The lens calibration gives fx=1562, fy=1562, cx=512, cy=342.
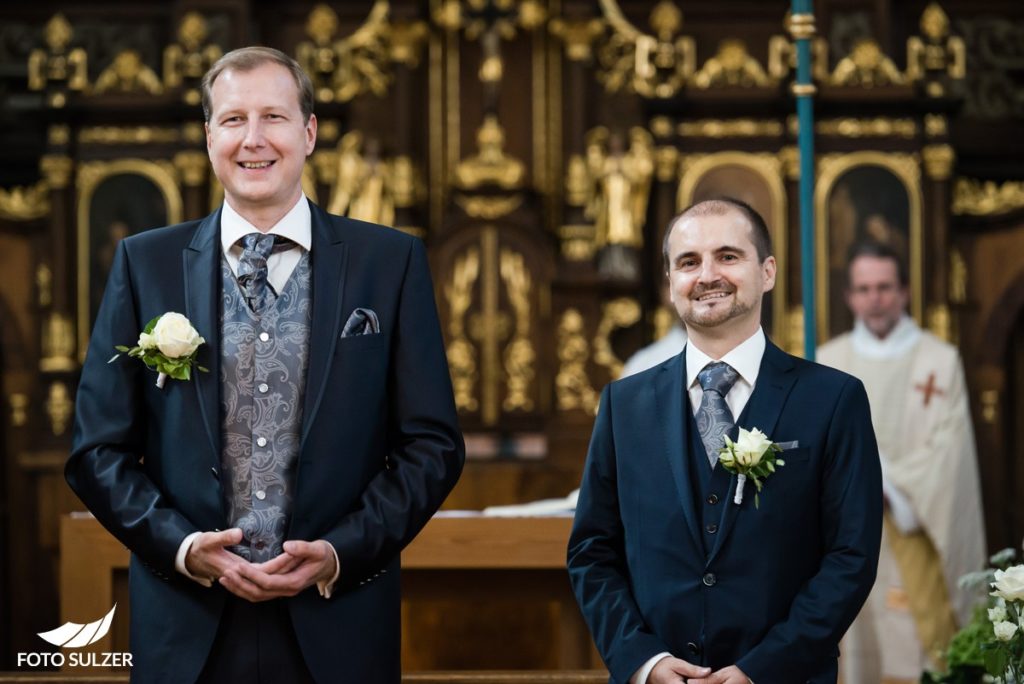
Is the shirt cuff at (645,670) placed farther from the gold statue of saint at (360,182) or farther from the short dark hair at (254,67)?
the gold statue of saint at (360,182)

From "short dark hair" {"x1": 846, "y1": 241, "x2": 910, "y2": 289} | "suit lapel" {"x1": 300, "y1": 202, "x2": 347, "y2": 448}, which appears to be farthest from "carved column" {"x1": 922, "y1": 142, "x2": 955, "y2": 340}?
"suit lapel" {"x1": 300, "y1": 202, "x2": 347, "y2": 448}

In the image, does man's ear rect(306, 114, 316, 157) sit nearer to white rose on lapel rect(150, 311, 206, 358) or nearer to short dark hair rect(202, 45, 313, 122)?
short dark hair rect(202, 45, 313, 122)

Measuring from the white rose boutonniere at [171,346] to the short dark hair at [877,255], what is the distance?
5592 millimetres

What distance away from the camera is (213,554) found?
2.67 metres

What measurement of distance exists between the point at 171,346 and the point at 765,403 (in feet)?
3.66

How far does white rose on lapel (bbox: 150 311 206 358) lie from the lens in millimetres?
2730

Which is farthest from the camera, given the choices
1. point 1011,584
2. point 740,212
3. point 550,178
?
point 550,178

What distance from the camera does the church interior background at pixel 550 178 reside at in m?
8.02

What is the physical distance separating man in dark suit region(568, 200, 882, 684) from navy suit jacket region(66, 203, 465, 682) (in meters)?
0.37

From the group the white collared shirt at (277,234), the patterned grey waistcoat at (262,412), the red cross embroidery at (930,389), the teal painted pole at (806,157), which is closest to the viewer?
the patterned grey waistcoat at (262,412)

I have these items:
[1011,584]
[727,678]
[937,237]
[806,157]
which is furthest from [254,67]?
[937,237]

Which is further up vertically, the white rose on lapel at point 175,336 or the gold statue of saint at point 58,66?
the gold statue of saint at point 58,66

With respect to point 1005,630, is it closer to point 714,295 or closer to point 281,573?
point 714,295

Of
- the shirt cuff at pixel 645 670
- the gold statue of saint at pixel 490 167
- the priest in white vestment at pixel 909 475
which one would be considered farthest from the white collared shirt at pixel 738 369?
the gold statue of saint at pixel 490 167
